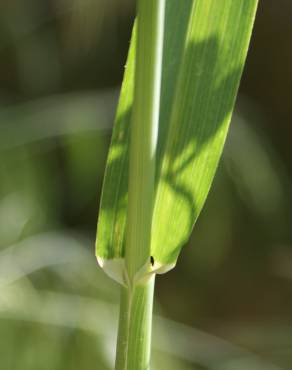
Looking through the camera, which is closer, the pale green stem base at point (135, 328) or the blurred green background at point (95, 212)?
the pale green stem base at point (135, 328)

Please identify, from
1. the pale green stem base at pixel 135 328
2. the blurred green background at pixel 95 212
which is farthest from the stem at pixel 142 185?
the blurred green background at pixel 95 212

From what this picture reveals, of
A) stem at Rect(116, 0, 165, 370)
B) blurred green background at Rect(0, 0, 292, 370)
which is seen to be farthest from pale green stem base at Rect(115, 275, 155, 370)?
blurred green background at Rect(0, 0, 292, 370)

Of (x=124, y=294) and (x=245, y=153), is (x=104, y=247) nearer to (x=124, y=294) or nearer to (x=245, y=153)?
(x=124, y=294)

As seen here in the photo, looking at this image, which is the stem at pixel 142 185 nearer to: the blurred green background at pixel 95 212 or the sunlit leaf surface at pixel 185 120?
the sunlit leaf surface at pixel 185 120

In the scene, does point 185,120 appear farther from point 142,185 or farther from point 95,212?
point 95,212

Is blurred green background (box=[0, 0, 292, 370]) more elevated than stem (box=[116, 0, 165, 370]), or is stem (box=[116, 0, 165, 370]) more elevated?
blurred green background (box=[0, 0, 292, 370])

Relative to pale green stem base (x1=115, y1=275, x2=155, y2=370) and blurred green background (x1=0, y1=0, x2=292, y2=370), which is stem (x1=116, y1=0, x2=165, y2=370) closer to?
pale green stem base (x1=115, y1=275, x2=155, y2=370)

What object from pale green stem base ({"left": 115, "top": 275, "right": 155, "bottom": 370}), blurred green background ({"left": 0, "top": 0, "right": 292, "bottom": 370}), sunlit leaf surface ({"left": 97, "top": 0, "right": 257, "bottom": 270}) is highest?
blurred green background ({"left": 0, "top": 0, "right": 292, "bottom": 370})

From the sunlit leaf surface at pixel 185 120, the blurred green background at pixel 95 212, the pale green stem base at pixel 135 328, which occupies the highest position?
the blurred green background at pixel 95 212
